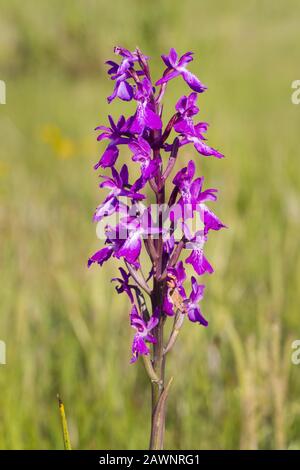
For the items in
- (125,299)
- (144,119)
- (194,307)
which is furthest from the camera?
(125,299)

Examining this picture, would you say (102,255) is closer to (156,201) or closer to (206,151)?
(156,201)

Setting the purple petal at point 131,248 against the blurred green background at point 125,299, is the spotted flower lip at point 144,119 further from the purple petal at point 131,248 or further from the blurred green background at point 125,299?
the blurred green background at point 125,299

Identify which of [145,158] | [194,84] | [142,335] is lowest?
[142,335]

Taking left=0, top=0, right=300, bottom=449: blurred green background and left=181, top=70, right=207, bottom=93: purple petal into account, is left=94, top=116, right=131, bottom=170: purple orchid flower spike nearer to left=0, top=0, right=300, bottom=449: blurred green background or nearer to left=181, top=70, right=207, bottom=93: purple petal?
left=181, top=70, right=207, bottom=93: purple petal

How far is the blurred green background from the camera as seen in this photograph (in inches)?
71.3

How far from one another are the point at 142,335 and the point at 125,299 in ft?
5.24

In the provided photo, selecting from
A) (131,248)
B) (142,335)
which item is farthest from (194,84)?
(142,335)

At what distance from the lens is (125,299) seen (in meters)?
2.55

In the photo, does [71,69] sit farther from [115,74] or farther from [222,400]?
[115,74]

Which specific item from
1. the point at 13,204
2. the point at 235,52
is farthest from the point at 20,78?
the point at 13,204

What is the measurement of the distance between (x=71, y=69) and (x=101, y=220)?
28.2 ft

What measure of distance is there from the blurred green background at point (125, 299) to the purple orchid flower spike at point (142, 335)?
43 centimetres

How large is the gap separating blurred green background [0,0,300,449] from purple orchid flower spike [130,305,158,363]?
43 centimetres

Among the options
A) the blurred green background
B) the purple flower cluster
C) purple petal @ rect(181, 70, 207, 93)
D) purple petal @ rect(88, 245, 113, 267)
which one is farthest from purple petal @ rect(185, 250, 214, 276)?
the blurred green background
